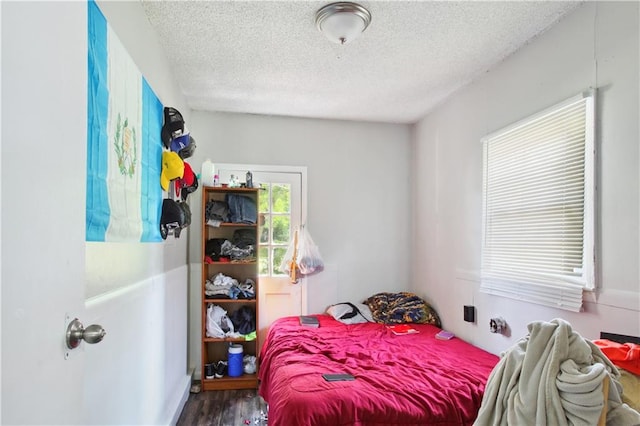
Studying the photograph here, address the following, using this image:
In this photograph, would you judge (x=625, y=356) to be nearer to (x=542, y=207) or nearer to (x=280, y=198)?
(x=542, y=207)

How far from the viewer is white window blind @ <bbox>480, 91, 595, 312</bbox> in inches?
77.9

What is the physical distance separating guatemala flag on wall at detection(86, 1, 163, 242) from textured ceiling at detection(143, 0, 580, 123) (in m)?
0.55

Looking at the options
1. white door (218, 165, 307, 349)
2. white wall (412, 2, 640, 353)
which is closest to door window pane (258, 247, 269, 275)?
white door (218, 165, 307, 349)

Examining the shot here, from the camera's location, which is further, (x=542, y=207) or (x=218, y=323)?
(x=218, y=323)

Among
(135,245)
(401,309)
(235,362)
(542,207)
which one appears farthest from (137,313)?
(401,309)

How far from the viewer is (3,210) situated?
659mm

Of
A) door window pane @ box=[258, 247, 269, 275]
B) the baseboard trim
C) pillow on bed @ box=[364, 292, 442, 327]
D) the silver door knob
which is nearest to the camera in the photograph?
the silver door knob

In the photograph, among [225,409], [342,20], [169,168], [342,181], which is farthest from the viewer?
[342,181]

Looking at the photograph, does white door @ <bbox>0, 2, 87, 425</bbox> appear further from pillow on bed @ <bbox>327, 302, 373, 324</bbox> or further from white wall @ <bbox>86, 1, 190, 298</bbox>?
pillow on bed @ <bbox>327, 302, 373, 324</bbox>

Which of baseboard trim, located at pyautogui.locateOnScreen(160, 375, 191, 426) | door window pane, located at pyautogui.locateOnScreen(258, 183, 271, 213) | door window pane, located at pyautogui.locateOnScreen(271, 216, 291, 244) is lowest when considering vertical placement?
baseboard trim, located at pyautogui.locateOnScreen(160, 375, 191, 426)

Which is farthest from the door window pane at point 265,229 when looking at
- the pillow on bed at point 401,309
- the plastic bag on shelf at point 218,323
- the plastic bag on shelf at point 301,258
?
the pillow on bed at point 401,309

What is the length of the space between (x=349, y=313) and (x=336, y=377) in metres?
1.44

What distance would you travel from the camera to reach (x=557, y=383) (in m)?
1.19

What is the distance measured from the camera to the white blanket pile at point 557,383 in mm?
1142
